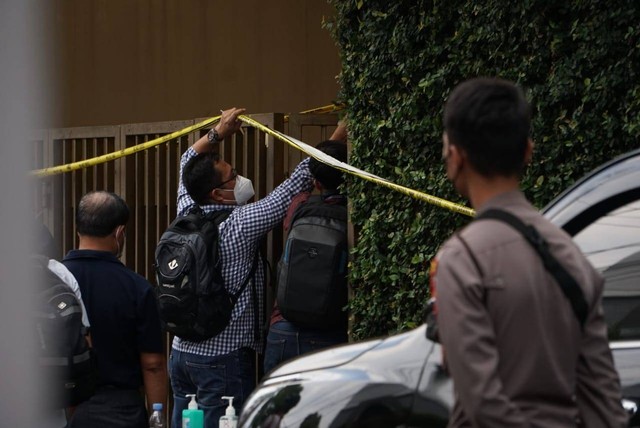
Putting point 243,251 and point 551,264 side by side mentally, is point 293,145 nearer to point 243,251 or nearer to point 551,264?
point 243,251

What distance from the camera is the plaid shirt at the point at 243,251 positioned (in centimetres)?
705

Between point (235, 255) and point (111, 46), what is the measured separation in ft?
18.5

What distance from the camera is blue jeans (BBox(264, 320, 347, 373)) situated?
22.4ft

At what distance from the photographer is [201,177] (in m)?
7.31

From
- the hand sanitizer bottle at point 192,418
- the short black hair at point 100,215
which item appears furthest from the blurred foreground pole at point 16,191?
the hand sanitizer bottle at point 192,418

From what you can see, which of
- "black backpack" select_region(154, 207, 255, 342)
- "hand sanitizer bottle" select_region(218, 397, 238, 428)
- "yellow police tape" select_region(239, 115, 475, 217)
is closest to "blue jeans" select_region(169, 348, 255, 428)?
"black backpack" select_region(154, 207, 255, 342)

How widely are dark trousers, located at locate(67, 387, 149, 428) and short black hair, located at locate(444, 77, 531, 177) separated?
3.12 m

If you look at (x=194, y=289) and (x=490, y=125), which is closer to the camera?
(x=490, y=125)

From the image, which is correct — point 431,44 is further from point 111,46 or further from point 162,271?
point 111,46

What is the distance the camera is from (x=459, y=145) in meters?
3.00

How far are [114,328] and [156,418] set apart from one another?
60cm

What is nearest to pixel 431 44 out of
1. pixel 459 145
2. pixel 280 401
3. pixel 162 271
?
pixel 162 271

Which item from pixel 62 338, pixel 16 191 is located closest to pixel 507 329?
pixel 16 191

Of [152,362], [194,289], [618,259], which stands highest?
[618,259]
